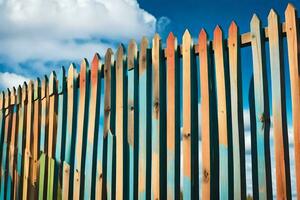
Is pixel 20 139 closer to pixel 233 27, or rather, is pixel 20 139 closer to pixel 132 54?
pixel 132 54

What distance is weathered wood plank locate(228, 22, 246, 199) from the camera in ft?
11.4

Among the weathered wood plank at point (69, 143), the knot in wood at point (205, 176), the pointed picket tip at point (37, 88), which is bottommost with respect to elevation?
the knot in wood at point (205, 176)

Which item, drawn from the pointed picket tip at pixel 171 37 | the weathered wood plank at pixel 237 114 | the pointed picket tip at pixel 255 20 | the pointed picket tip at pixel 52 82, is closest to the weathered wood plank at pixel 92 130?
the pointed picket tip at pixel 52 82

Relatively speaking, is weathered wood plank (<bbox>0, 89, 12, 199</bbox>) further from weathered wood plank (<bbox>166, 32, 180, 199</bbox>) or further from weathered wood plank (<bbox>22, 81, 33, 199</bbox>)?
weathered wood plank (<bbox>166, 32, 180, 199</bbox>)

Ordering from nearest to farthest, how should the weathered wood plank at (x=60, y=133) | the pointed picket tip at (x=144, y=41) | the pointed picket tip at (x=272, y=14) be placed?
Answer: 1. the pointed picket tip at (x=272, y=14)
2. the pointed picket tip at (x=144, y=41)
3. the weathered wood plank at (x=60, y=133)

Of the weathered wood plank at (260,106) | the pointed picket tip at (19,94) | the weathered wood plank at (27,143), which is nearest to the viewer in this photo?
the weathered wood plank at (260,106)

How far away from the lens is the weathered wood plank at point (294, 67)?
327cm

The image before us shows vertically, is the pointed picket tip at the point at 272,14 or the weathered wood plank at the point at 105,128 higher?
the pointed picket tip at the point at 272,14

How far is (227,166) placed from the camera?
11.5 ft

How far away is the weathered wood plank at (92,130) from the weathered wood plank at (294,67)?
5.93 ft

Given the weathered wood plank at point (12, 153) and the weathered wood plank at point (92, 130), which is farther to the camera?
the weathered wood plank at point (12, 153)

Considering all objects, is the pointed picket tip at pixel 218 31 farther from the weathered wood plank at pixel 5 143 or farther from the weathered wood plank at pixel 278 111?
the weathered wood plank at pixel 5 143

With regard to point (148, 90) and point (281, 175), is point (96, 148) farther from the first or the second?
point (281, 175)

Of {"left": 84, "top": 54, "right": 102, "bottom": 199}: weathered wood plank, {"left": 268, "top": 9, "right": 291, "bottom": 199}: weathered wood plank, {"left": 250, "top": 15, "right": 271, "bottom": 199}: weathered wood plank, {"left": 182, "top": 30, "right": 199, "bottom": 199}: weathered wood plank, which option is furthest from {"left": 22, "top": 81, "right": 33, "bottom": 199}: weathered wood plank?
{"left": 268, "top": 9, "right": 291, "bottom": 199}: weathered wood plank
